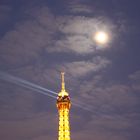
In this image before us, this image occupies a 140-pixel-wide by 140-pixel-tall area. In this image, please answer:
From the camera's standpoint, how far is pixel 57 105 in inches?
7712

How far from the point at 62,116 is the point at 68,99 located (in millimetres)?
5793

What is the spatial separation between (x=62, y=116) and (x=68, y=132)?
5806 millimetres

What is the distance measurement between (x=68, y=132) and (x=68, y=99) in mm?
10786

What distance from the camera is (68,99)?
19550 centimetres

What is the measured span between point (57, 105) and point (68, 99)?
13.3ft

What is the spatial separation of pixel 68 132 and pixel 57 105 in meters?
9.76

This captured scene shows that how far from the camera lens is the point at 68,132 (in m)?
192

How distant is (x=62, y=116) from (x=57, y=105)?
13.1 feet
